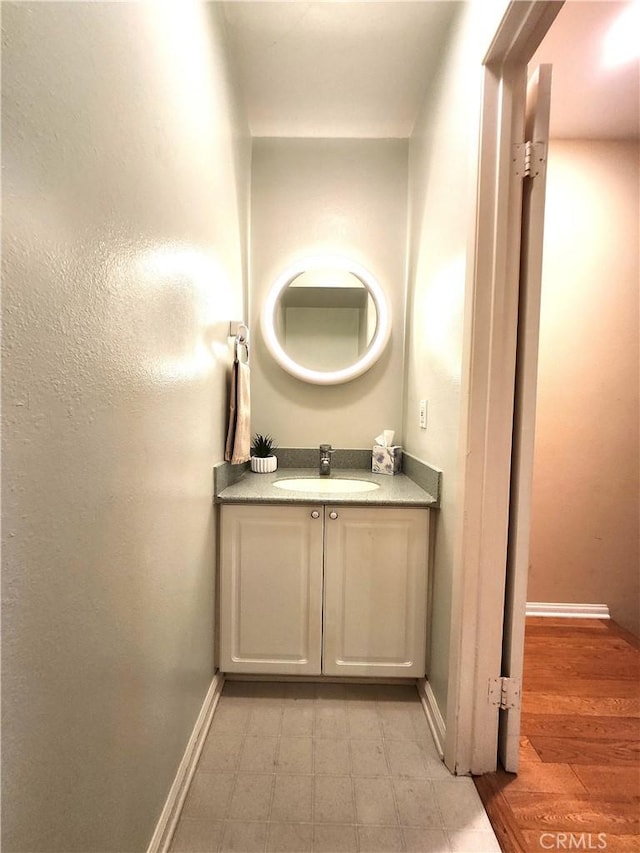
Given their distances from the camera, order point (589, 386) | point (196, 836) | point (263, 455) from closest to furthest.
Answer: point (196, 836), point (263, 455), point (589, 386)

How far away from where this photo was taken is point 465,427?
43.8 inches

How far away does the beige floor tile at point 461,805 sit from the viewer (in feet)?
3.33

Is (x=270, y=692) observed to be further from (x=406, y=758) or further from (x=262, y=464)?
(x=262, y=464)

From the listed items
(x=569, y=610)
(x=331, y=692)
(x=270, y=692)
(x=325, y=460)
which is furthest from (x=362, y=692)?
(x=569, y=610)

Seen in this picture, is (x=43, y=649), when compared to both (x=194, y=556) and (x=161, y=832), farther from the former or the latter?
(x=161, y=832)

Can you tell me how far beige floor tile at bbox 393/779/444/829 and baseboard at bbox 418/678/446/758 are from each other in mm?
137

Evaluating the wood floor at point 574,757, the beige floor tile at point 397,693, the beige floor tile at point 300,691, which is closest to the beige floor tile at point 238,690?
the beige floor tile at point 300,691

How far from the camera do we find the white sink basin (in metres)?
1.66

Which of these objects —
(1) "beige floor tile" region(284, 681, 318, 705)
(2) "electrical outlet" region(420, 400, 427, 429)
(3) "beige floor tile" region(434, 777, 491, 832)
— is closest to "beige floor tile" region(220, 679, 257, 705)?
(1) "beige floor tile" region(284, 681, 318, 705)

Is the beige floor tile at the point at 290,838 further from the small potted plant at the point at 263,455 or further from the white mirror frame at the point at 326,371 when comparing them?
the white mirror frame at the point at 326,371

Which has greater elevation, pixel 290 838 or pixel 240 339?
pixel 240 339

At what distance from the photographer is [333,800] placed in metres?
1.08

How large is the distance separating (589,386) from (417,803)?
201cm

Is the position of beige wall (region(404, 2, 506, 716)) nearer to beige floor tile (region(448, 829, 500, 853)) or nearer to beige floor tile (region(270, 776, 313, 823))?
beige floor tile (region(448, 829, 500, 853))
